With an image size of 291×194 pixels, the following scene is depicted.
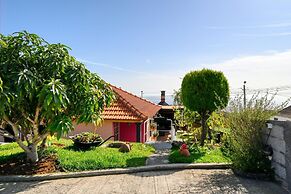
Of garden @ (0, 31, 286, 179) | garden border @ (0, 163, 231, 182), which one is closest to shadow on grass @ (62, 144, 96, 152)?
garden @ (0, 31, 286, 179)

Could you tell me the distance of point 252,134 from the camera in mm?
6949

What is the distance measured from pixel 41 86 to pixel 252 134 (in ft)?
18.4

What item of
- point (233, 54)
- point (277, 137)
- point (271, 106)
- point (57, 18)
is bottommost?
point (277, 137)

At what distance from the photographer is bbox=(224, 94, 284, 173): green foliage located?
6.85 metres

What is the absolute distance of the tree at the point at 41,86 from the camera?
6461mm

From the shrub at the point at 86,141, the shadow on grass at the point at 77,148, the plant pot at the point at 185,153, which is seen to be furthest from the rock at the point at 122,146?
the plant pot at the point at 185,153

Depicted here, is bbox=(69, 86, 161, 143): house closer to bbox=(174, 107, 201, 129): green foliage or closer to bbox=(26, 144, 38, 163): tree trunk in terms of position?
bbox=(174, 107, 201, 129): green foliage

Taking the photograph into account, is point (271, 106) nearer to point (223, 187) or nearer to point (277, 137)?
point (277, 137)

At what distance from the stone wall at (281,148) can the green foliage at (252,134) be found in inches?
9.4

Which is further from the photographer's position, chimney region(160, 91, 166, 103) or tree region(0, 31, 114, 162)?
chimney region(160, 91, 166, 103)

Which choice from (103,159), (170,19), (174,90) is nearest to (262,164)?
(103,159)

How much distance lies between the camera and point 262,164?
6754 millimetres

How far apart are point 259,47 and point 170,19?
396 centimetres

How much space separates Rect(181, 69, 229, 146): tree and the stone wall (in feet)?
11.3
